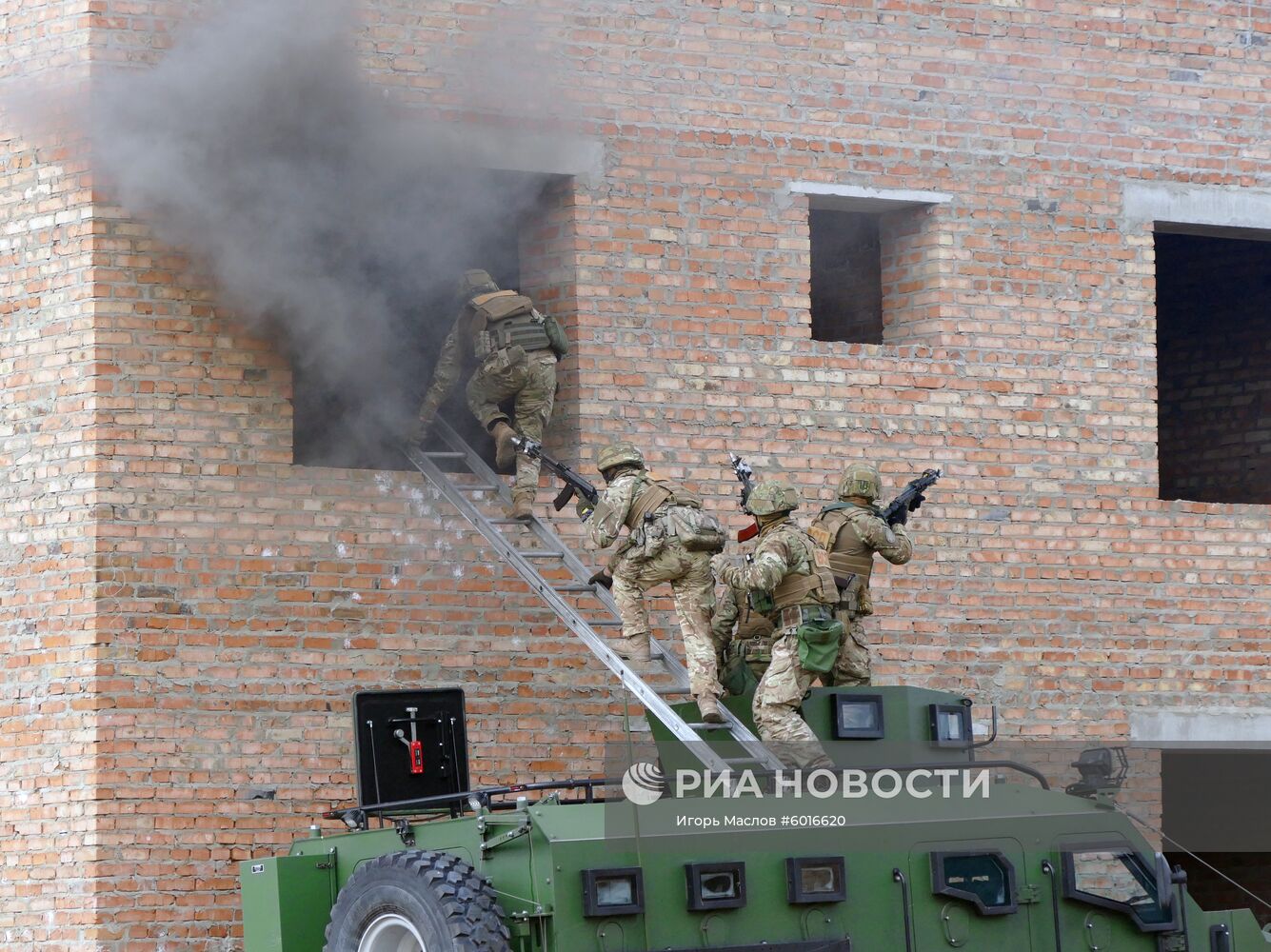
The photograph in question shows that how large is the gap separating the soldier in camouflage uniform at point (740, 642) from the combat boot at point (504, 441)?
155cm

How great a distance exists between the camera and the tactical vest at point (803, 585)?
10.0 metres

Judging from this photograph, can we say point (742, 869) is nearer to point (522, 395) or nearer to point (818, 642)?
point (818, 642)

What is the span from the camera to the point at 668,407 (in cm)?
1197

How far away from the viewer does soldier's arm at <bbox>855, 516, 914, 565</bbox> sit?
10.8 m

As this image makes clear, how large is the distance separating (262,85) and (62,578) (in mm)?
2642

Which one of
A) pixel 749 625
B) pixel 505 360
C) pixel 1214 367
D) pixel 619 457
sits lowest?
pixel 749 625

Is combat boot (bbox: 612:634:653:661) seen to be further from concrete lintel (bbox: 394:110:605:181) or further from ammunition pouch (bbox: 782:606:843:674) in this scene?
concrete lintel (bbox: 394:110:605:181)

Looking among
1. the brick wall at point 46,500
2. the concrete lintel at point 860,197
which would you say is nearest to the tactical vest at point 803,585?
the concrete lintel at point 860,197

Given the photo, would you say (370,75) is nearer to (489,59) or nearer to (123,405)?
(489,59)

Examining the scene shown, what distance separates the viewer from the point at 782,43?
41.0 ft

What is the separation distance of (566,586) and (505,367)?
1183mm

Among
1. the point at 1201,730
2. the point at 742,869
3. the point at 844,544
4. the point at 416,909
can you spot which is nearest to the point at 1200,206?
the point at 1201,730

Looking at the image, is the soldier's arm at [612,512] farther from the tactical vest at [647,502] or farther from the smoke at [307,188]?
the smoke at [307,188]

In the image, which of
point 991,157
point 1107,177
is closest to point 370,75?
point 991,157
